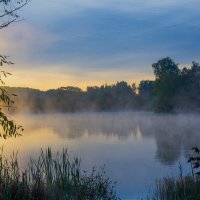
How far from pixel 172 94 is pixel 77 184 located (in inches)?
3141

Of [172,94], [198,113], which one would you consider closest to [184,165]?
[172,94]

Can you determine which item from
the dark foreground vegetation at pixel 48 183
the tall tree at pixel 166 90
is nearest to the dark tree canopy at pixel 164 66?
the tall tree at pixel 166 90

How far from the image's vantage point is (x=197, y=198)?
435 inches

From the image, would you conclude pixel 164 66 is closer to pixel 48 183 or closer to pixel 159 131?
pixel 159 131

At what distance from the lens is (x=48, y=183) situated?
1022cm

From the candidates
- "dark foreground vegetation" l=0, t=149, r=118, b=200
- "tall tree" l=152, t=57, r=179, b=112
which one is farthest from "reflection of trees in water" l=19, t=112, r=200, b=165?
"dark foreground vegetation" l=0, t=149, r=118, b=200

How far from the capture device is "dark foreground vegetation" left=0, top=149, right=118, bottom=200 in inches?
361

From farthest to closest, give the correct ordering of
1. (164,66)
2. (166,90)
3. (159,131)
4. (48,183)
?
(164,66) → (166,90) → (159,131) → (48,183)

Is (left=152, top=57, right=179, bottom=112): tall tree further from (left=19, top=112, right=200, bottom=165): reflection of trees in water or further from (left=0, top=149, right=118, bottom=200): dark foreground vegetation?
(left=0, top=149, right=118, bottom=200): dark foreground vegetation

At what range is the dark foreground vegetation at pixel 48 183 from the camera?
918cm

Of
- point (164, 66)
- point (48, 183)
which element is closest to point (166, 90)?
point (164, 66)

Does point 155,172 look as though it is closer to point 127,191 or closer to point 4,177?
point 127,191

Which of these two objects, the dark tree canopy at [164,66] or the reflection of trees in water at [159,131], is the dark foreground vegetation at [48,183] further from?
the dark tree canopy at [164,66]

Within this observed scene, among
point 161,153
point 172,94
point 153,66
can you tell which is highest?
point 153,66
